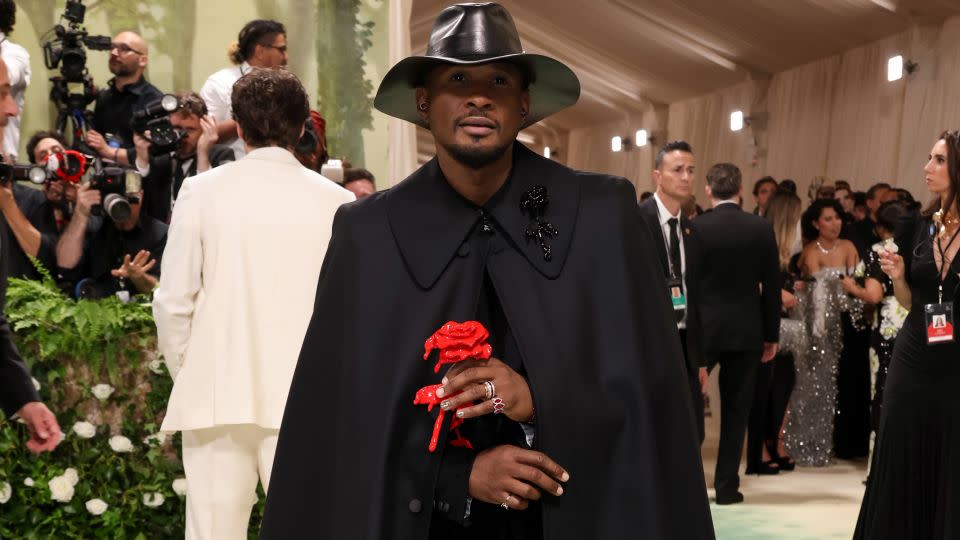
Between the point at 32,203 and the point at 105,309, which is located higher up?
the point at 32,203

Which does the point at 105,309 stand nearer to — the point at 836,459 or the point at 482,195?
the point at 482,195

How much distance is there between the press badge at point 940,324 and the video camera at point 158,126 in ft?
10.8

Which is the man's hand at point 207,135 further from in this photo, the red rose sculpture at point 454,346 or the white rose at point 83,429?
the red rose sculpture at point 454,346

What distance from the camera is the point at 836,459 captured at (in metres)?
8.75

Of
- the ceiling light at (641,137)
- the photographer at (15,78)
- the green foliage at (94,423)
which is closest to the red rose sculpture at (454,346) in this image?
the green foliage at (94,423)

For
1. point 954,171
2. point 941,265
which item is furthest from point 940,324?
point 954,171

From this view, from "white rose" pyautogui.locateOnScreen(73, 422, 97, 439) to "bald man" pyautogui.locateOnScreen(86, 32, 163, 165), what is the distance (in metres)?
1.89

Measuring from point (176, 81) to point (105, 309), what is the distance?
2810 millimetres

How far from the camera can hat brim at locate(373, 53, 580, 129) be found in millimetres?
2238

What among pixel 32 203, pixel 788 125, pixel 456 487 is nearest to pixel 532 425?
pixel 456 487

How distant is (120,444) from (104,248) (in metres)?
1.04

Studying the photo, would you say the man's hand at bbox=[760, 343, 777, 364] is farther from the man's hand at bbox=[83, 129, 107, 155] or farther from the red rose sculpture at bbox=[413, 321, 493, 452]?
the red rose sculpture at bbox=[413, 321, 493, 452]

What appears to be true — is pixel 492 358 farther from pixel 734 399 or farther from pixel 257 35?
pixel 734 399

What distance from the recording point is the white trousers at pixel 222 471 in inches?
144
